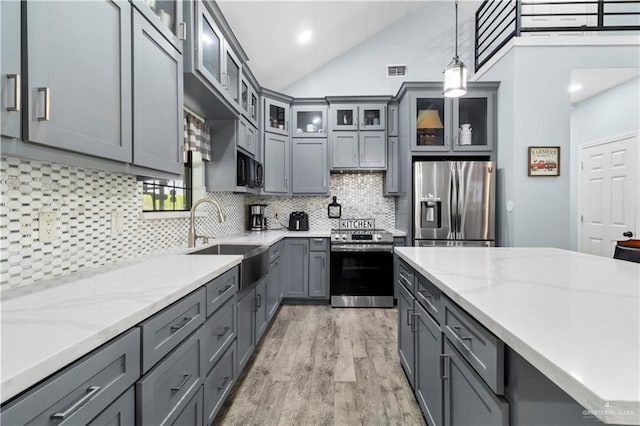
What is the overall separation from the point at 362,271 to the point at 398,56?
10.8 feet

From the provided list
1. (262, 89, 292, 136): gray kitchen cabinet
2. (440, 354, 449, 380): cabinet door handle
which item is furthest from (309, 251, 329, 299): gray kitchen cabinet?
(440, 354, 449, 380): cabinet door handle

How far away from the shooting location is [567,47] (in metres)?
3.21

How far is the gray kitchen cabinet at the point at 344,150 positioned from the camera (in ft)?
13.5

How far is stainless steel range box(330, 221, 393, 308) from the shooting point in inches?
146

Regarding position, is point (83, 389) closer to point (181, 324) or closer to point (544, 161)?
point (181, 324)

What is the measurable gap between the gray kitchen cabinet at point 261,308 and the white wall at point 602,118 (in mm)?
4666

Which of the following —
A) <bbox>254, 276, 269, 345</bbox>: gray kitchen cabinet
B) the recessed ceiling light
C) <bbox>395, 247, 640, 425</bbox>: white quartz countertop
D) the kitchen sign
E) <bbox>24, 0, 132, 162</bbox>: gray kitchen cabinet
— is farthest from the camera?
the kitchen sign

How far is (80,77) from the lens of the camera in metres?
1.09

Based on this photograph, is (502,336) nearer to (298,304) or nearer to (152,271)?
(152,271)

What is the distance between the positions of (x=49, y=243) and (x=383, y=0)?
4.35 m

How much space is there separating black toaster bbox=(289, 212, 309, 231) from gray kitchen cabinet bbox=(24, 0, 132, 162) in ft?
9.58

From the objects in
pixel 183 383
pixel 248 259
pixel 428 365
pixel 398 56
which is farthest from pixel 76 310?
pixel 398 56

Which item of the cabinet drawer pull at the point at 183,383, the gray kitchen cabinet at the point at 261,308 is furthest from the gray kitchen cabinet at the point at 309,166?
the cabinet drawer pull at the point at 183,383

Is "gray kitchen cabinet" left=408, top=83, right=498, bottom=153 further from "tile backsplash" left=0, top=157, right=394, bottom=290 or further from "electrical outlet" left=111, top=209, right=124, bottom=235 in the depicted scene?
"electrical outlet" left=111, top=209, right=124, bottom=235
